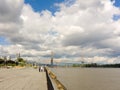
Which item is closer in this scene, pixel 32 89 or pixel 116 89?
pixel 32 89

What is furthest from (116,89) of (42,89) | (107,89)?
(42,89)

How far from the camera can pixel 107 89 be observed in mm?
51094

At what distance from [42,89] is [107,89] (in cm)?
2996

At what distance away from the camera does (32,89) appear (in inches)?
957

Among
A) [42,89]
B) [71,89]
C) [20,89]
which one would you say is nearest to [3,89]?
[20,89]

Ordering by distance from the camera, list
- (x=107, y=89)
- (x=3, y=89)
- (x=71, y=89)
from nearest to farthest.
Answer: (x=3, y=89), (x=71, y=89), (x=107, y=89)

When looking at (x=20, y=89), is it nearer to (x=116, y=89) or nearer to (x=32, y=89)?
(x=32, y=89)

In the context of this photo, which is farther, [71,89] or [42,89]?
[71,89]

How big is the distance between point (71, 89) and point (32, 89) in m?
21.8

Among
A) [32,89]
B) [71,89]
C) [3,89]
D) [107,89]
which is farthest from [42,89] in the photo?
[107,89]

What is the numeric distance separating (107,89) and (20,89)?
31115mm

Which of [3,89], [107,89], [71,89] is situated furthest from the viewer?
[107,89]

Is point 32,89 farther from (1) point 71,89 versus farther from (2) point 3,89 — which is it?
(1) point 71,89

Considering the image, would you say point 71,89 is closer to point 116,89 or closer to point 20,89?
point 116,89
